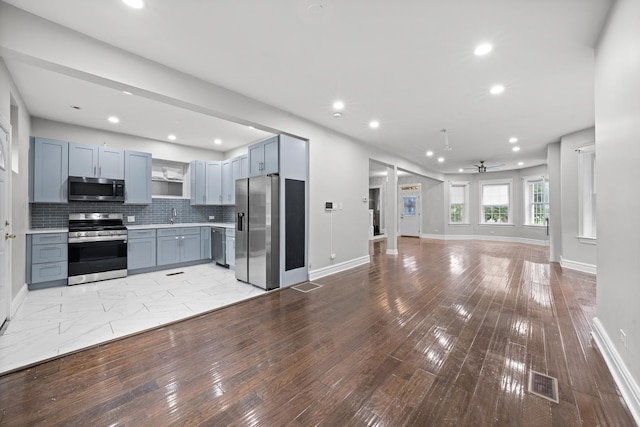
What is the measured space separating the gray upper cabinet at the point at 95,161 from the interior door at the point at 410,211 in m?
10.00

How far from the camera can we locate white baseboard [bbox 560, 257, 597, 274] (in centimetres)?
484

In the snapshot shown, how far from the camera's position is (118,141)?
510 centimetres

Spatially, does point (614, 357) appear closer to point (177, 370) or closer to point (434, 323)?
point (434, 323)

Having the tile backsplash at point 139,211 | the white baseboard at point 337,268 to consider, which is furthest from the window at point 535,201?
the tile backsplash at point 139,211

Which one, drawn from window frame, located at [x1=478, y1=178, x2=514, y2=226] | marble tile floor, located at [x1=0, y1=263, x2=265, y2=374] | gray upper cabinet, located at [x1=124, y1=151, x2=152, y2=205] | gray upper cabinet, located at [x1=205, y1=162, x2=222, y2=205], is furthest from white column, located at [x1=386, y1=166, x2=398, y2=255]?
gray upper cabinet, located at [x1=124, y1=151, x2=152, y2=205]

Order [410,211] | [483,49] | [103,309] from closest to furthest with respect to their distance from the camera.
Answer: [483,49], [103,309], [410,211]

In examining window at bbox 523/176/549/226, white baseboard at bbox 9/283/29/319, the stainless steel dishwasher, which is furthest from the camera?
window at bbox 523/176/549/226

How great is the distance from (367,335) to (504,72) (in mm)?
3305

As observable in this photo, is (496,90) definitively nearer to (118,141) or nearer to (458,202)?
(118,141)

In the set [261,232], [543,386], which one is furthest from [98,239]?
[543,386]

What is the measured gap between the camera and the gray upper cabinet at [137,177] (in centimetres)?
500

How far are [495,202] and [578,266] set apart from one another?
545cm

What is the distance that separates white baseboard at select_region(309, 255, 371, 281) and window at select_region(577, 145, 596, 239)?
169 inches

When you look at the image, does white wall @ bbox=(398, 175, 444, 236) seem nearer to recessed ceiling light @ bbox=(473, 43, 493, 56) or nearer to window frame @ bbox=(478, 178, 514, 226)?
window frame @ bbox=(478, 178, 514, 226)
